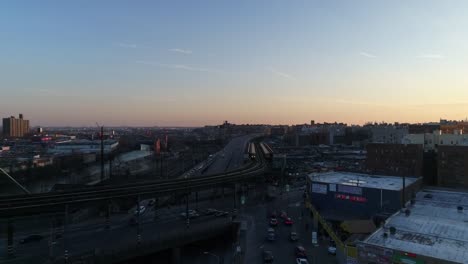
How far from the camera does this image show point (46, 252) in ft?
49.5

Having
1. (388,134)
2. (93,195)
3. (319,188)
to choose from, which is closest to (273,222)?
(319,188)

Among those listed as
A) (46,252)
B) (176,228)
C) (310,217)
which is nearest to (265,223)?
(310,217)

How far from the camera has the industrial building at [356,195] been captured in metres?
22.4

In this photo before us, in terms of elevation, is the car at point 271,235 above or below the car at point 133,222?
below

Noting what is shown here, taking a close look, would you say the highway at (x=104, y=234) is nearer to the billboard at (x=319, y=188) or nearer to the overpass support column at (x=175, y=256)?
the overpass support column at (x=175, y=256)

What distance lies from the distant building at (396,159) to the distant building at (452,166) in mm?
1645

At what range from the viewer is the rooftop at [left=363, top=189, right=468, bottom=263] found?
1343 cm

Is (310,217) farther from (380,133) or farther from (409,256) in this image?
(380,133)

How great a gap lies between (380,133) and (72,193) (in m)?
59.0

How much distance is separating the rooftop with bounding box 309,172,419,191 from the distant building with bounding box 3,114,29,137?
14580 centimetres

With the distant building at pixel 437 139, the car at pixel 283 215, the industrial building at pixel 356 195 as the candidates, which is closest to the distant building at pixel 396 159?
the industrial building at pixel 356 195

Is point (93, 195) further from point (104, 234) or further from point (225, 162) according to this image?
point (225, 162)

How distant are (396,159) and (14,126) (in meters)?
152

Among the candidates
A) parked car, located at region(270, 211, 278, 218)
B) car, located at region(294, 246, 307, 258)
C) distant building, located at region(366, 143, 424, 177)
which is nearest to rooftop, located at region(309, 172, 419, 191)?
parked car, located at region(270, 211, 278, 218)
